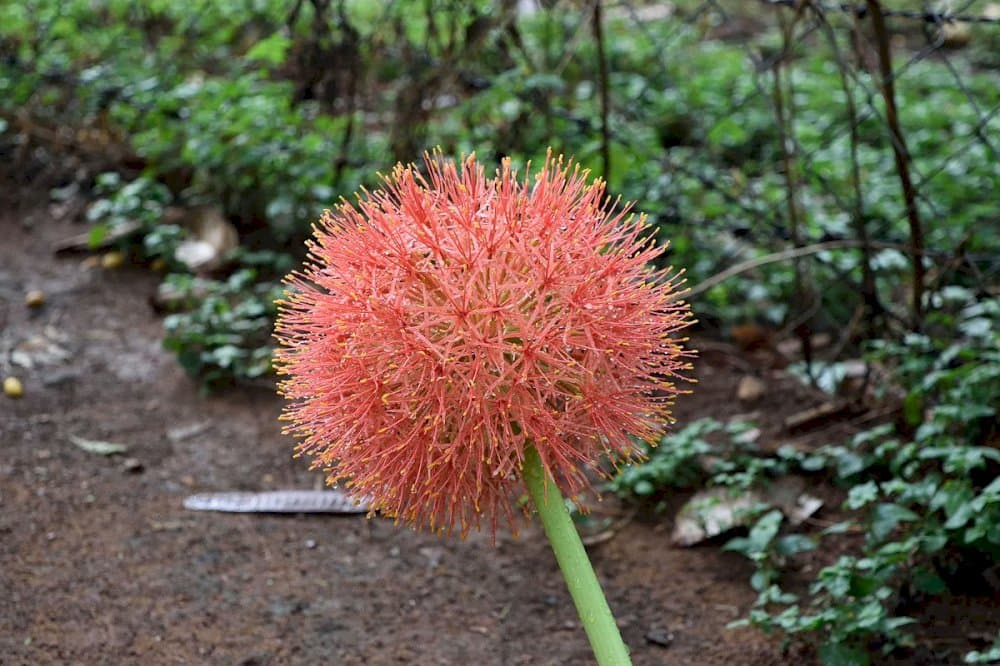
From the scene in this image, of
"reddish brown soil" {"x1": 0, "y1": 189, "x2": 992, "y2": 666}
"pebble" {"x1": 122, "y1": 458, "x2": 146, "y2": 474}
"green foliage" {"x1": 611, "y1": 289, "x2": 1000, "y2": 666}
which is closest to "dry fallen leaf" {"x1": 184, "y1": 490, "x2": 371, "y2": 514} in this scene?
"reddish brown soil" {"x1": 0, "y1": 189, "x2": 992, "y2": 666}

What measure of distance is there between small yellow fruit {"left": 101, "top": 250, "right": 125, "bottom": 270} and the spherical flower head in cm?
281

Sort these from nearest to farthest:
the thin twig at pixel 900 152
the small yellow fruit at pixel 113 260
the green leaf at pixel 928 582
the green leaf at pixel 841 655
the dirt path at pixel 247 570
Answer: the green leaf at pixel 841 655, the green leaf at pixel 928 582, the dirt path at pixel 247 570, the thin twig at pixel 900 152, the small yellow fruit at pixel 113 260

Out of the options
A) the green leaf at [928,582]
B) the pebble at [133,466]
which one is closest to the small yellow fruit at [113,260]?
the pebble at [133,466]

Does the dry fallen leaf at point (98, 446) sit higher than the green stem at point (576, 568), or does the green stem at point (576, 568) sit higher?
the green stem at point (576, 568)

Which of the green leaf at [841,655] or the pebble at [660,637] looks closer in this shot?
the green leaf at [841,655]

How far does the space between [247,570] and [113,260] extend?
6.61 feet

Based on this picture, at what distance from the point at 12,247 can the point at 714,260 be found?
111 inches

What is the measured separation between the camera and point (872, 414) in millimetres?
3027

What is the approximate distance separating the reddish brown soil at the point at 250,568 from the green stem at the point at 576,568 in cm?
81

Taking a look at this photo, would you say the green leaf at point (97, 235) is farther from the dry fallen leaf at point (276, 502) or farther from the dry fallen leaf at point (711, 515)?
the dry fallen leaf at point (711, 515)

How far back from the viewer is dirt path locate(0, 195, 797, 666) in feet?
7.59

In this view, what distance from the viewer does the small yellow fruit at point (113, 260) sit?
13.8ft

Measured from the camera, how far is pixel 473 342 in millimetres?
1472

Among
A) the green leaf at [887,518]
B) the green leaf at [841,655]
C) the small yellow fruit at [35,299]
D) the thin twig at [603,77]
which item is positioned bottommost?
the small yellow fruit at [35,299]
